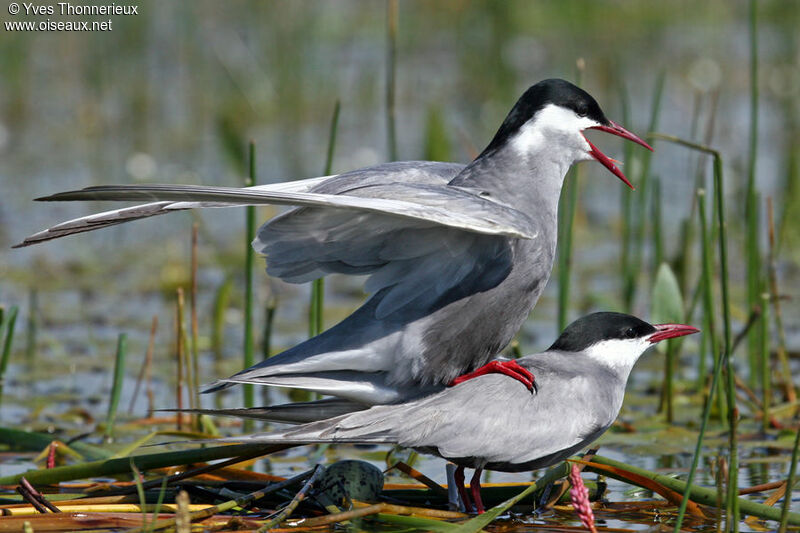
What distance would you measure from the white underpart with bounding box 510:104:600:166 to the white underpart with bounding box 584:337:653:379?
2.06ft

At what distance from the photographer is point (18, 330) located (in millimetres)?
6812

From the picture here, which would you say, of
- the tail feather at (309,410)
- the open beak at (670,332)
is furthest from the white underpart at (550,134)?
the tail feather at (309,410)

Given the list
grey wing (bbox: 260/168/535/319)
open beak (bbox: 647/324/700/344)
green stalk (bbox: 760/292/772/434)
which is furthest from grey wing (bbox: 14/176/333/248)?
green stalk (bbox: 760/292/772/434)

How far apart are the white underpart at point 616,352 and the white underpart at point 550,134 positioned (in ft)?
2.06

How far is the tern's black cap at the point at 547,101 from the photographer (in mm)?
4145

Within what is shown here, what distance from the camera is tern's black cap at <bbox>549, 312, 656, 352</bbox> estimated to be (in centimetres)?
423

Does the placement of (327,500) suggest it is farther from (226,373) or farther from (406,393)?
(226,373)

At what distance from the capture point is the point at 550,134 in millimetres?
4145

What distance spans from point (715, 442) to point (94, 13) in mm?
7180

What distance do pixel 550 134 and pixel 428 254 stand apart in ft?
2.01

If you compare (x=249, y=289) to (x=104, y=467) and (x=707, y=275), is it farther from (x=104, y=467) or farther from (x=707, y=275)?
(x=707, y=275)

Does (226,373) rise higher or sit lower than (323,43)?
lower

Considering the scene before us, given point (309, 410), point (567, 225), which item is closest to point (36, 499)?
point (309, 410)

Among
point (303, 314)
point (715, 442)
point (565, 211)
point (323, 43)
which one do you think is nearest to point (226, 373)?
point (303, 314)
